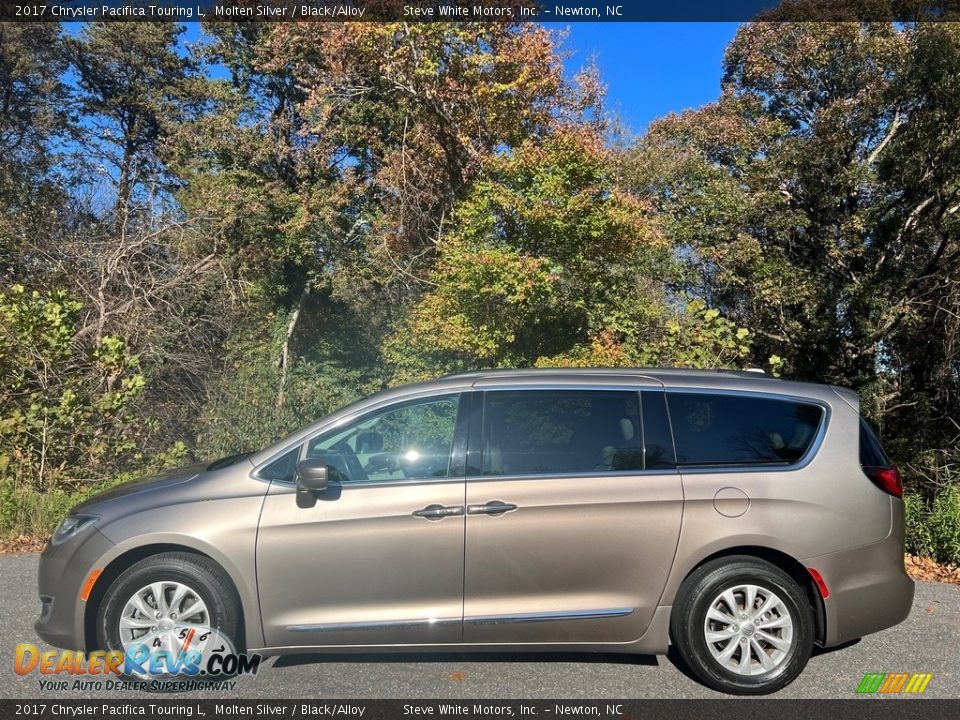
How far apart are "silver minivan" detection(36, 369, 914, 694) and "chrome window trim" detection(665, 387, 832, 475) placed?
0.05 ft

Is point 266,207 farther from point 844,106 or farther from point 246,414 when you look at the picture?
point 844,106

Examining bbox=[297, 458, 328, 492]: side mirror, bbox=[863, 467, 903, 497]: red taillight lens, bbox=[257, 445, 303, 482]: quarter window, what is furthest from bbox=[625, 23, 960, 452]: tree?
bbox=[297, 458, 328, 492]: side mirror

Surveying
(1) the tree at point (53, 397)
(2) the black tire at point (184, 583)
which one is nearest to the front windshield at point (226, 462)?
(2) the black tire at point (184, 583)

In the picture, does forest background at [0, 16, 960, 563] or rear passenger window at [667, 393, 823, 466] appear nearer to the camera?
rear passenger window at [667, 393, 823, 466]

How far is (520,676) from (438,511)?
3.41 feet

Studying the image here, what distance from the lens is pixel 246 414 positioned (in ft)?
35.1

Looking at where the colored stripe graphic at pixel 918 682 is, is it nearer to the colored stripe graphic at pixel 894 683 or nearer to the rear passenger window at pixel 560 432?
the colored stripe graphic at pixel 894 683

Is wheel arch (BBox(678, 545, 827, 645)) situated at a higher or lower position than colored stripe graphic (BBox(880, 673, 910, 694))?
higher

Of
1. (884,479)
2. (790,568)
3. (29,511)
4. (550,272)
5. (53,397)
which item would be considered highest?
(550,272)

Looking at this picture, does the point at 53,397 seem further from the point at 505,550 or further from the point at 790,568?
the point at 790,568

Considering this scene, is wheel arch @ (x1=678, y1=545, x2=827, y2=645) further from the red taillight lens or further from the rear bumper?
the red taillight lens

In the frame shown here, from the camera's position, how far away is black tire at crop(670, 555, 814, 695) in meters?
3.95

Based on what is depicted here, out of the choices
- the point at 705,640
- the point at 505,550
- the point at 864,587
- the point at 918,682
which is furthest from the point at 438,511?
the point at 918,682

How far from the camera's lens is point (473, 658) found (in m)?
4.32
